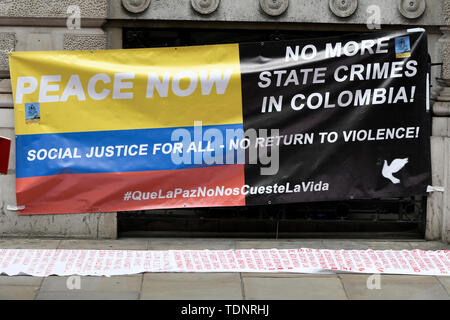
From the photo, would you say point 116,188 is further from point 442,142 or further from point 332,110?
A: point 442,142

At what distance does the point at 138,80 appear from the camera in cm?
866

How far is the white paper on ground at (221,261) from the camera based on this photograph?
26.1 ft

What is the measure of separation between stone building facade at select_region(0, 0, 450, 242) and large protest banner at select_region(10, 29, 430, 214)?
23cm

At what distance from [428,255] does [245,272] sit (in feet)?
6.46

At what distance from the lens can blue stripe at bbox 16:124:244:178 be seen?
8703mm

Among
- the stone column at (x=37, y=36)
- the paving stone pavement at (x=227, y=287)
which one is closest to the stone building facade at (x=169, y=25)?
the stone column at (x=37, y=36)

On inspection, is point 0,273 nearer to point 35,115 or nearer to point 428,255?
point 35,115

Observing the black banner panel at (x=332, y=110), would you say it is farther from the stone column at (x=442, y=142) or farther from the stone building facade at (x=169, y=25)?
the stone building facade at (x=169, y=25)

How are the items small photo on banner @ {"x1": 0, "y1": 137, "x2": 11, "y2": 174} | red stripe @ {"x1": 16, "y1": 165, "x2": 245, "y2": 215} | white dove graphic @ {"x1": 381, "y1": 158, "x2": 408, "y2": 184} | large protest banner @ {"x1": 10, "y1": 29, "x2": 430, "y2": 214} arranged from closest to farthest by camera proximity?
small photo on banner @ {"x1": 0, "y1": 137, "x2": 11, "y2": 174}, large protest banner @ {"x1": 10, "y1": 29, "x2": 430, "y2": 214}, red stripe @ {"x1": 16, "y1": 165, "x2": 245, "y2": 215}, white dove graphic @ {"x1": 381, "y1": 158, "x2": 408, "y2": 184}

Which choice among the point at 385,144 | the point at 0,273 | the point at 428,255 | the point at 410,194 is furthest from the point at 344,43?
the point at 0,273

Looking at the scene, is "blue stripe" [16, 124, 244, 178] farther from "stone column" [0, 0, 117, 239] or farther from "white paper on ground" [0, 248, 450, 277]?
"white paper on ground" [0, 248, 450, 277]

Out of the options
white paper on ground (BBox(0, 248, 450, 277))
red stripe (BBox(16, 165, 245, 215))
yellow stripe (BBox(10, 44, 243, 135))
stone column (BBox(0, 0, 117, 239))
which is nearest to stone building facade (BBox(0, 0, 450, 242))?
stone column (BBox(0, 0, 117, 239))
